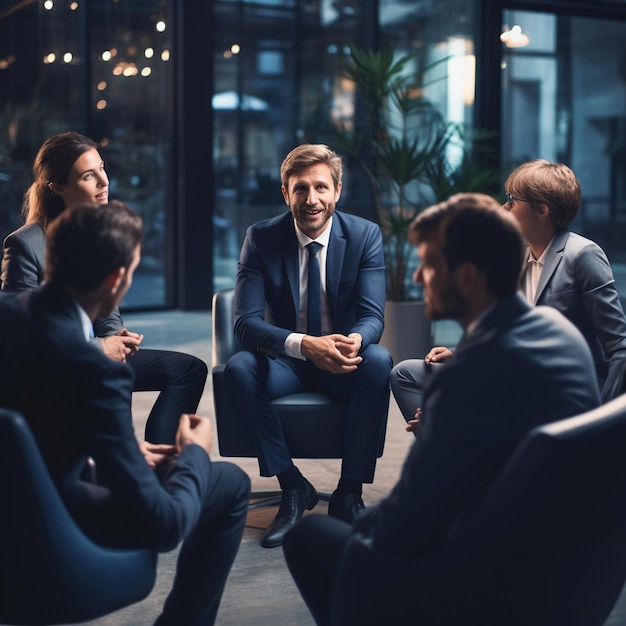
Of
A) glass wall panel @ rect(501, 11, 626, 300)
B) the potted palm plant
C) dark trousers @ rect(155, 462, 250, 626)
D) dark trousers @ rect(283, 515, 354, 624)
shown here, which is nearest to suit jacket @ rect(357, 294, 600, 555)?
dark trousers @ rect(283, 515, 354, 624)

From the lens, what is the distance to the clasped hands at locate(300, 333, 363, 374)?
327 centimetres

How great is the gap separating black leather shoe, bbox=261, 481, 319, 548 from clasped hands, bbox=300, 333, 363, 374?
436 millimetres

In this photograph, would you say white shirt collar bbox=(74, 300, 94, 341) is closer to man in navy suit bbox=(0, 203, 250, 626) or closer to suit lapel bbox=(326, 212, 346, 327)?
man in navy suit bbox=(0, 203, 250, 626)

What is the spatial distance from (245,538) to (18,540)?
1616 mm

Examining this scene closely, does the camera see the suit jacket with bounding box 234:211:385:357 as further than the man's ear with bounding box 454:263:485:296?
Yes

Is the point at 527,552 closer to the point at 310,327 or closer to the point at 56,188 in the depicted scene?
the point at 310,327

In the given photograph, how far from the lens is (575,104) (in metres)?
9.17

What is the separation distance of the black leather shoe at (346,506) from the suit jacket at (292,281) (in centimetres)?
55

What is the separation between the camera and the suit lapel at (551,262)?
3160 millimetres

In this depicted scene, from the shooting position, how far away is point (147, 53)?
8445 millimetres

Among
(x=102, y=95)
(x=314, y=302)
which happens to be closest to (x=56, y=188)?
(x=314, y=302)

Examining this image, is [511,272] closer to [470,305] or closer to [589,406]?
[470,305]

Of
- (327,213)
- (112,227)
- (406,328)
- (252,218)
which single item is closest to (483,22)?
(252,218)

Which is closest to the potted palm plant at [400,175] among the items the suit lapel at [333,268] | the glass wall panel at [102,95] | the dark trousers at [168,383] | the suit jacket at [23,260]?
the glass wall panel at [102,95]
